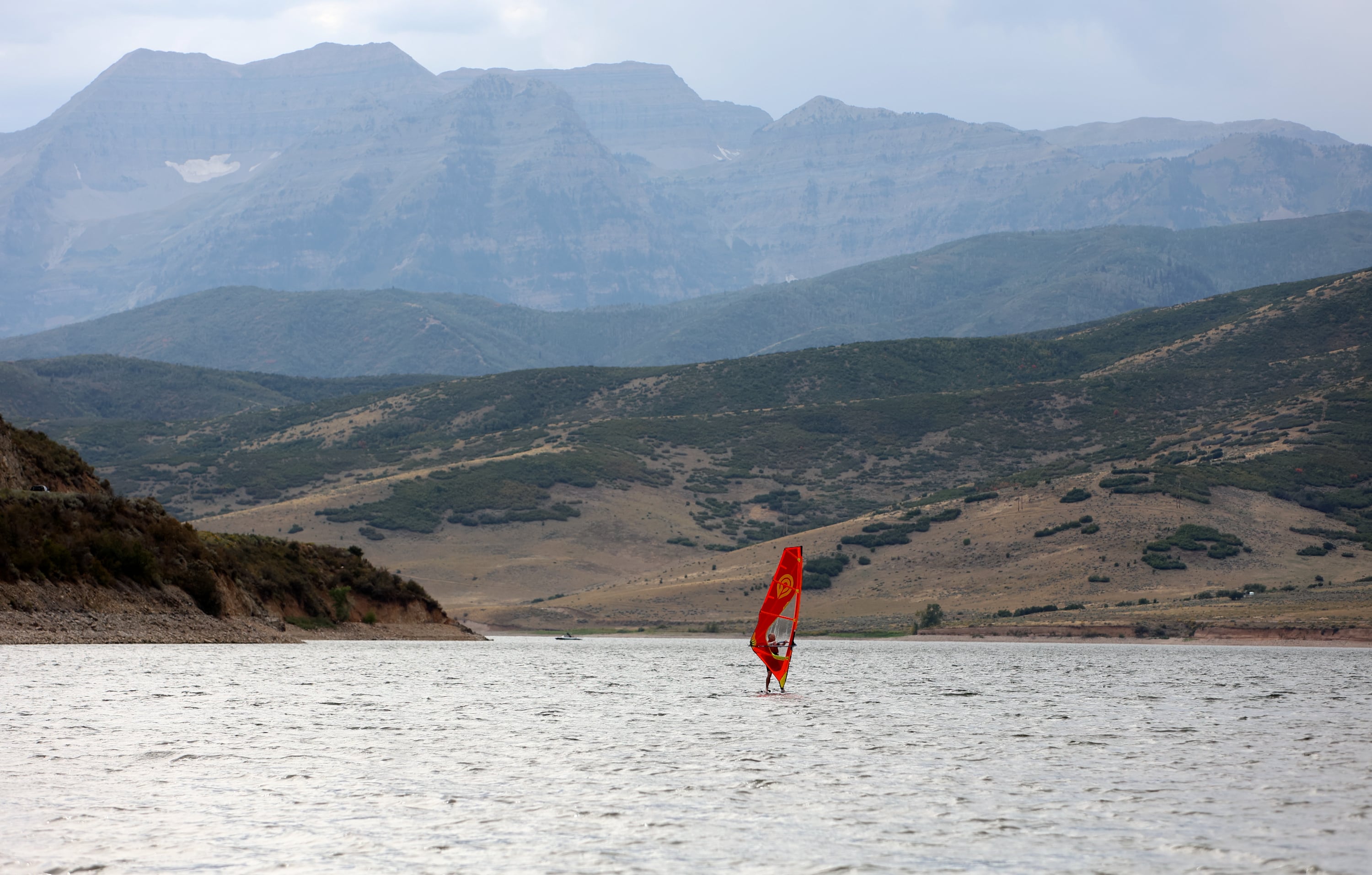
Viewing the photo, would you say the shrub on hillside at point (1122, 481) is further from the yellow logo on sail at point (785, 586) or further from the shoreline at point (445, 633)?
the yellow logo on sail at point (785, 586)

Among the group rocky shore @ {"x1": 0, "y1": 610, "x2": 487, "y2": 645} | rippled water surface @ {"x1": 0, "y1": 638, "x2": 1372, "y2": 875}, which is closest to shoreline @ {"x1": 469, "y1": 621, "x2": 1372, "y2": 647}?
rippled water surface @ {"x1": 0, "y1": 638, "x2": 1372, "y2": 875}

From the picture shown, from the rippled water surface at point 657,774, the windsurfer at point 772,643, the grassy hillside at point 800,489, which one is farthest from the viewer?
the grassy hillside at point 800,489

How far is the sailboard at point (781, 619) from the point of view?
4347cm

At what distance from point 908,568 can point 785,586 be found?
8521 centimetres

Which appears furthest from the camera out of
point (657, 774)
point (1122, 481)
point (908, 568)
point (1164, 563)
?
point (1122, 481)

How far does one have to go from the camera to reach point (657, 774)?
1036 inches

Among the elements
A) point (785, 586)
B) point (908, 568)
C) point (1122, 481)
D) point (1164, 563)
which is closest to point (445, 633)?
point (785, 586)

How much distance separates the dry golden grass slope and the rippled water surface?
178 ft

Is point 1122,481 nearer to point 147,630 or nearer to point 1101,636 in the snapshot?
point 1101,636

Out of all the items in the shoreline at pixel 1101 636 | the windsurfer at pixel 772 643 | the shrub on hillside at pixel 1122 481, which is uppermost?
the shrub on hillside at pixel 1122 481

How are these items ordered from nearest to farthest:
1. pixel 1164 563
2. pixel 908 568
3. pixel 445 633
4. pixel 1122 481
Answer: pixel 445 633
pixel 1164 563
pixel 908 568
pixel 1122 481

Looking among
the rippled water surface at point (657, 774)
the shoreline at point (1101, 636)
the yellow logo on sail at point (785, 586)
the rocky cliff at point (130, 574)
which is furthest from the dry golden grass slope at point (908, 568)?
the rippled water surface at point (657, 774)

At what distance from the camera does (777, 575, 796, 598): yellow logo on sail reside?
43.3 m

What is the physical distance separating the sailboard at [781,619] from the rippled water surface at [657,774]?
1.40 metres
